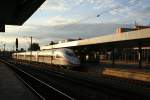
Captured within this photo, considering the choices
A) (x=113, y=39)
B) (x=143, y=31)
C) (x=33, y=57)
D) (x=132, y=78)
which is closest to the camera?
(x=132, y=78)

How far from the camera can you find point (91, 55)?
67.9m

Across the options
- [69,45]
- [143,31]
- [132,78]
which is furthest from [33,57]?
[132,78]

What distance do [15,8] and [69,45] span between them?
175 ft

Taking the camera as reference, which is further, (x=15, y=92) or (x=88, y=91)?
(x=88, y=91)

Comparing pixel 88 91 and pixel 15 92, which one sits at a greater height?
pixel 15 92

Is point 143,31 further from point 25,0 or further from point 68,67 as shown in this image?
point 25,0

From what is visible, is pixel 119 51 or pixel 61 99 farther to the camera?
pixel 119 51

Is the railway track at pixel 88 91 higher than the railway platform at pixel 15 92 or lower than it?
lower

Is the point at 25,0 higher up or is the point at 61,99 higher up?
the point at 25,0

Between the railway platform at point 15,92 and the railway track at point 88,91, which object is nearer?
the railway platform at point 15,92

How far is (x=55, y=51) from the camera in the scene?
2121 inches

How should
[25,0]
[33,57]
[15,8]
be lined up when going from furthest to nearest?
1. [33,57]
2. [15,8]
3. [25,0]

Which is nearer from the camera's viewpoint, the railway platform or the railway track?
the railway platform

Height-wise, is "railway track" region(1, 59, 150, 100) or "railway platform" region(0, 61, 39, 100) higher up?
"railway platform" region(0, 61, 39, 100)
